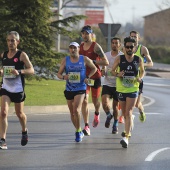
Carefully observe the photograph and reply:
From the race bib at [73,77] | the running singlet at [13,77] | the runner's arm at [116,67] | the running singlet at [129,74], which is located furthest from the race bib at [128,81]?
the running singlet at [13,77]

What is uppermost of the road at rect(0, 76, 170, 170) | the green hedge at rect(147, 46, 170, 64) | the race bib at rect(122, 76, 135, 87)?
the race bib at rect(122, 76, 135, 87)

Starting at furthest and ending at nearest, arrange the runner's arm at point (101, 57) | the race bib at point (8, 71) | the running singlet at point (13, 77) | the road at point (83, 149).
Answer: the runner's arm at point (101, 57) < the running singlet at point (13, 77) < the race bib at point (8, 71) < the road at point (83, 149)

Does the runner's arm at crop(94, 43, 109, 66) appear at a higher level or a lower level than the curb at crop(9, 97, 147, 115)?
higher

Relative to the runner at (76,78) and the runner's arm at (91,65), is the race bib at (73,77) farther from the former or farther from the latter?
the runner's arm at (91,65)

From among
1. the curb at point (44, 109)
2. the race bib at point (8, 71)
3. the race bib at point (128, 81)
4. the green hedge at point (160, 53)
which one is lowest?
the green hedge at point (160, 53)

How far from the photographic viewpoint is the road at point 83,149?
987 cm

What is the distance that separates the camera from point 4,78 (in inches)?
442

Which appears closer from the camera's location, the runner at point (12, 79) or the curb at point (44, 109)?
the runner at point (12, 79)

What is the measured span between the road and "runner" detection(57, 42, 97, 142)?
0.61 metres

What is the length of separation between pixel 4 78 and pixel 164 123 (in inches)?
217

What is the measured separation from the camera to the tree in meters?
25.7

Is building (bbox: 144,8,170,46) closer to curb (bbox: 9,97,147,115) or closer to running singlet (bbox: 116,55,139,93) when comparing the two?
curb (bbox: 9,97,147,115)

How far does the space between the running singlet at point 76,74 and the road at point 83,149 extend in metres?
0.99

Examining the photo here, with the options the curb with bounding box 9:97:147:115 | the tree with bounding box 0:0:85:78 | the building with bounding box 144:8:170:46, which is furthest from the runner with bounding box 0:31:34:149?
the building with bounding box 144:8:170:46
